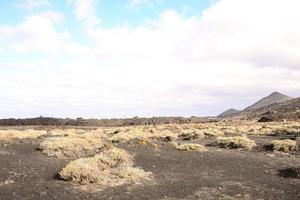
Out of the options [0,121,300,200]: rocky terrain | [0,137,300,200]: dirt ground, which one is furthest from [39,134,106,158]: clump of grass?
[0,137,300,200]: dirt ground

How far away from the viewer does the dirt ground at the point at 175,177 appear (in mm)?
15648

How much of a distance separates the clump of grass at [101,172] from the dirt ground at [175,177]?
47cm

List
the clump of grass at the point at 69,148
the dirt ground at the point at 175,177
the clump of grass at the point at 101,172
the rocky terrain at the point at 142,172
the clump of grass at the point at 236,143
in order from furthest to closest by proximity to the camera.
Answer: the clump of grass at the point at 236,143
the clump of grass at the point at 69,148
the clump of grass at the point at 101,172
the rocky terrain at the point at 142,172
the dirt ground at the point at 175,177

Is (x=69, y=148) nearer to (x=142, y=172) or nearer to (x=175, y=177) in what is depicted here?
(x=142, y=172)

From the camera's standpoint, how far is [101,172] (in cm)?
1791

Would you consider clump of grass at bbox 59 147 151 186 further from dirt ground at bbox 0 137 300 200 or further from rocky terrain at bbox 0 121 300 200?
dirt ground at bbox 0 137 300 200

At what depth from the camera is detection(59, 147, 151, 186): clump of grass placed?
17.0m

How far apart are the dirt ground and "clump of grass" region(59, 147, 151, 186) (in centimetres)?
47

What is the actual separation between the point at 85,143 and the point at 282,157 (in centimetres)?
1100

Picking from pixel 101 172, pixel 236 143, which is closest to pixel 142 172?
pixel 101 172

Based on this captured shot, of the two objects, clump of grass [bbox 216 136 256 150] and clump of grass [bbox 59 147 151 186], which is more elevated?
clump of grass [bbox 216 136 256 150]

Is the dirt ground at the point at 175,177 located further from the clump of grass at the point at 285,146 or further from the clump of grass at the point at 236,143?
the clump of grass at the point at 236,143

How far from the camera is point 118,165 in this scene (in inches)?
795

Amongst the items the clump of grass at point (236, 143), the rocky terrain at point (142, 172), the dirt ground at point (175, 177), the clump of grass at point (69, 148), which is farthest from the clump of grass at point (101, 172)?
the clump of grass at point (236, 143)
